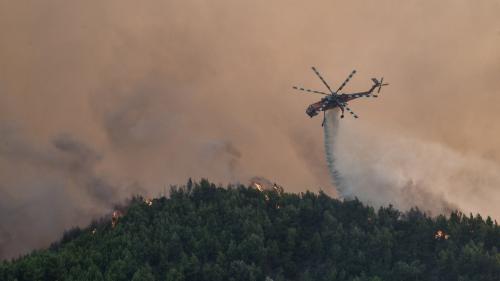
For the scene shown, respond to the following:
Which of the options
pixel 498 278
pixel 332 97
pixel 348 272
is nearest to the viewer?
pixel 332 97

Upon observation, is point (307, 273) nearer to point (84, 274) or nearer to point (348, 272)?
point (348, 272)

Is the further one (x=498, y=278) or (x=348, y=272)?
(x=348, y=272)

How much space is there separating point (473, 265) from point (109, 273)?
8771 centimetres

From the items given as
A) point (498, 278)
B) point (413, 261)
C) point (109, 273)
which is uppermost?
point (109, 273)

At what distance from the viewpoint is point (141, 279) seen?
191 metres

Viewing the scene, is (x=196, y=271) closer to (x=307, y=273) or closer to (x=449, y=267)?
(x=307, y=273)

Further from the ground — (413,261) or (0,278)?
(0,278)

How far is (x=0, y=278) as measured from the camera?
644 feet

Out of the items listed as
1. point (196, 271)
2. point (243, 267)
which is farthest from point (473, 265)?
point (196, 271)

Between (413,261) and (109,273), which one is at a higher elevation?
(109,273)

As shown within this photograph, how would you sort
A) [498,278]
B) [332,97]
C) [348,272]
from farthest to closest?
[348,272]
[498,278]
[332,97]

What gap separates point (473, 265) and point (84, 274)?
93488 mm

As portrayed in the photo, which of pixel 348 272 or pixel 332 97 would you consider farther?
pixel 348 272

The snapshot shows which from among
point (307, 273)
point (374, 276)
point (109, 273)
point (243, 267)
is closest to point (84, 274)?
point (109, 273)
